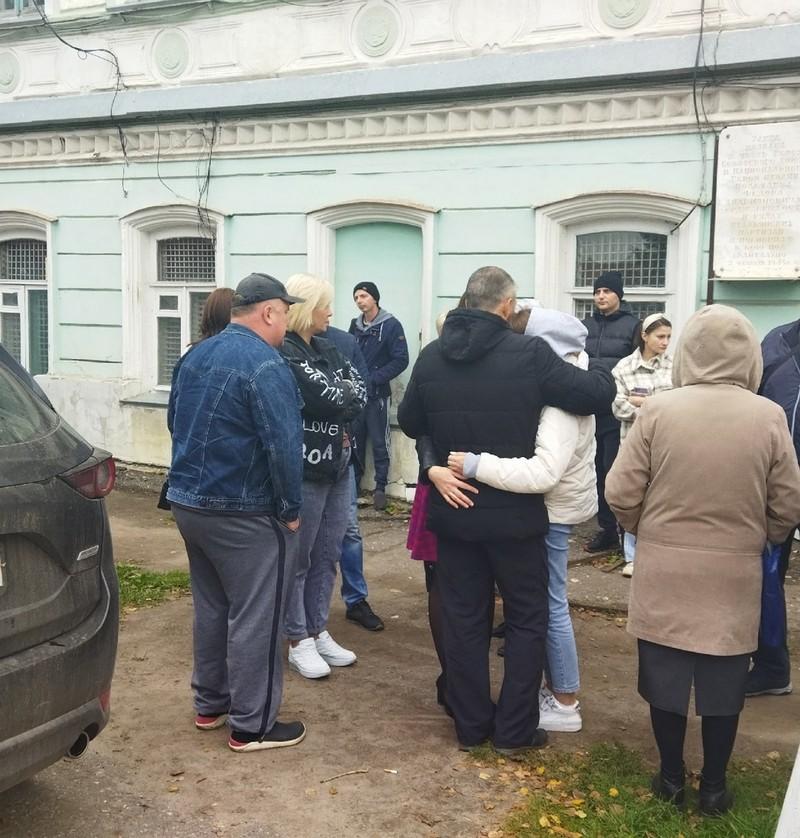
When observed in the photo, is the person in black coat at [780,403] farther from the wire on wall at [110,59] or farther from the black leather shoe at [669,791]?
the wire on wall at [110,59]

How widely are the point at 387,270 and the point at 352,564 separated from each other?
14.2 ft

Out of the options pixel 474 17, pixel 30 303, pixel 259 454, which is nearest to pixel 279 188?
pixel 474 17

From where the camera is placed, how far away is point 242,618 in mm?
4137

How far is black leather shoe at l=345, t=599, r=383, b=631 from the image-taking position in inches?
235

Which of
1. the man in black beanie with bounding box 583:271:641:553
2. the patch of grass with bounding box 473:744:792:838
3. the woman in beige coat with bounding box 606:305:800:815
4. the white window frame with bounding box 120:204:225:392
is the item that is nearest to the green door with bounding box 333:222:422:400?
the white window frame with bounding box 120:204:225:392

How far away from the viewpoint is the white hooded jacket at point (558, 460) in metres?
4.11

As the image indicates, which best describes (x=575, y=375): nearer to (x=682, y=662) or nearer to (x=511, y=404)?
(x=511, y=404)

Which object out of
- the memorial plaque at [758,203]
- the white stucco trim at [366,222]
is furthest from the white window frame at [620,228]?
the white stucco trim at [366,222]

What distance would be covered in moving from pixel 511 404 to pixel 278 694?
147 centimetres

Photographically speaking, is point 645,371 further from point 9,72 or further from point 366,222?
point 9,72

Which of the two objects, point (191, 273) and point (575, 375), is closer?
point (575, 375)

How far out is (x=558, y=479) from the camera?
4.15 metres

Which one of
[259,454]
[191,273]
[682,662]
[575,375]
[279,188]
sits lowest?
[682,662]

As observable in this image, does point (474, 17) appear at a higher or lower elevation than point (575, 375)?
higher
